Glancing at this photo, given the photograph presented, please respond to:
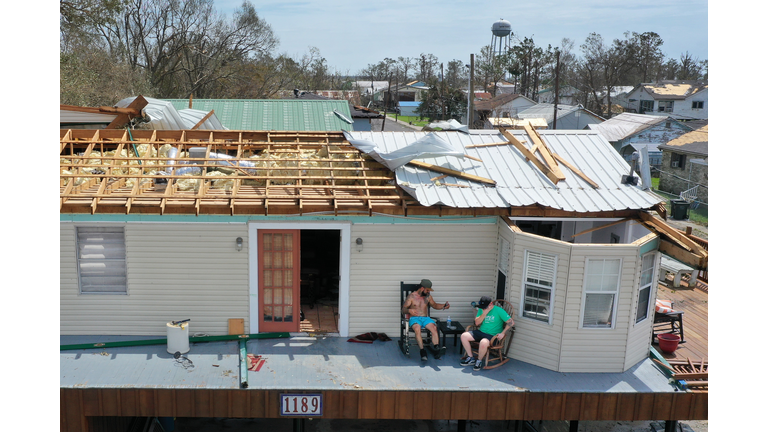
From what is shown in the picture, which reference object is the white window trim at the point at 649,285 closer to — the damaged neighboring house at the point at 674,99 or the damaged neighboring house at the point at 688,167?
the damaged neighboring house at the point at 688,167

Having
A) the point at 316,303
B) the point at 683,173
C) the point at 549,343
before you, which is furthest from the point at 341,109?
the point at 683,173

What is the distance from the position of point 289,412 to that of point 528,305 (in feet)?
12.8

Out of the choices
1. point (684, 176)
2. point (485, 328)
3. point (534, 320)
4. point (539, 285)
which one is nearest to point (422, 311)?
point (485, 328)

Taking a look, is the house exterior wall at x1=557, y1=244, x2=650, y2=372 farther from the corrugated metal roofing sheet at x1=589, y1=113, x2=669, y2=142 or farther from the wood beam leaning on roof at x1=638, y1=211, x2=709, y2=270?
the corrugated metal roofing sheet at x1=589, y1=113, x2=669, y2=142

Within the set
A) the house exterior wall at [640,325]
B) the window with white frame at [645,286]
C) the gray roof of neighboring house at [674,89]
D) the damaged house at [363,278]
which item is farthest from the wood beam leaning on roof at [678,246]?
the gray roof of neighboring house at [674,89]

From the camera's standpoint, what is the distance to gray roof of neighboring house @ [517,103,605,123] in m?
43.8

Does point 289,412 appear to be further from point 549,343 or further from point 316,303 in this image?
point 549,343

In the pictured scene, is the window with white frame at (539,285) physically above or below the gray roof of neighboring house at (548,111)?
below

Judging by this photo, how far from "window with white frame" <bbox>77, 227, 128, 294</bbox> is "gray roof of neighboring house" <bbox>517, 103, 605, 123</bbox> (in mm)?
37834

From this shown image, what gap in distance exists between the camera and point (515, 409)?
8070mm

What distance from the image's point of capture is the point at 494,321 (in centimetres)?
862

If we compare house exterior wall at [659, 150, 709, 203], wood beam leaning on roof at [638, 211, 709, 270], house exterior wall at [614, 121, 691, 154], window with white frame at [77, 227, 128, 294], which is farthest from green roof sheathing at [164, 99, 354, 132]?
house exterior wall at [614, 121, 691, 154]

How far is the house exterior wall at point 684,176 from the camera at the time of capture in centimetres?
2877

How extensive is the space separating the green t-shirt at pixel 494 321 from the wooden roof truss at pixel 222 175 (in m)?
2.14
